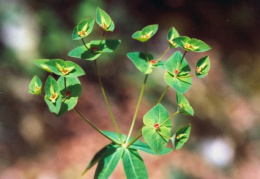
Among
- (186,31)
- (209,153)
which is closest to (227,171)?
(209,153)

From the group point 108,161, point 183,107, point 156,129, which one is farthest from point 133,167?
point 183,107

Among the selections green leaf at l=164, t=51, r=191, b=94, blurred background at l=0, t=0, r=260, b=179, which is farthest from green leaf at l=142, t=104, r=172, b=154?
blurred background at l=0, t=0, r=260, b=179

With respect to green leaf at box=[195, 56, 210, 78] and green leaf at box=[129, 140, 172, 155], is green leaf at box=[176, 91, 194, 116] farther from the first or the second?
green leaf at box=[129, 140, 172, 155]

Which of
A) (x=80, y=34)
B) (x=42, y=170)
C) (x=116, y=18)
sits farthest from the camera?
(x=116, y=18)

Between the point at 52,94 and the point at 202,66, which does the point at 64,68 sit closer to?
the point at 52,94

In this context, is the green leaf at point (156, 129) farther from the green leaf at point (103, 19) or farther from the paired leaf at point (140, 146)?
the green leaf at point (103, 19)

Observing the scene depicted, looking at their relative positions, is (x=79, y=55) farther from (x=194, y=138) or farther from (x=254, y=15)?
(x=254, y=15)
